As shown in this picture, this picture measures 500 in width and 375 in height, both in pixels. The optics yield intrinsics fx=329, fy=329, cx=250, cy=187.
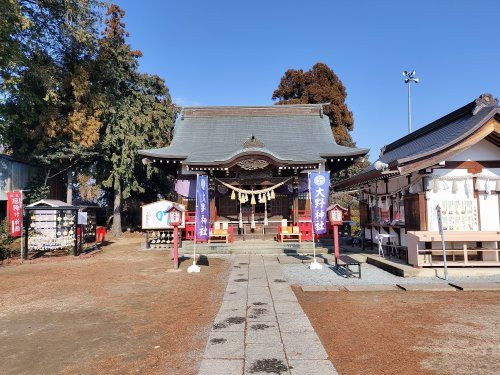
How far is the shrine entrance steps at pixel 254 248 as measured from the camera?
46.5 ft

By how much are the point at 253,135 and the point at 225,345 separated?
1471 centimetres

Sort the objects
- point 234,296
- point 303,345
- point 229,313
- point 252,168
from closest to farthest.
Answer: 1. point 303,345
2. point 229,313
3. point 234,296
4. point 252,168

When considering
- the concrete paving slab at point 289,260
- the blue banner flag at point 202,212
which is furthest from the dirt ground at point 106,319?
the concrete paving slab at point 289,260

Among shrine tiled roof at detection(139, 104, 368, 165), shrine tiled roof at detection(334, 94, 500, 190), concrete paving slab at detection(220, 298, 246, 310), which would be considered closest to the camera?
concrete paving slab at detection(220, 298, 246, 310)

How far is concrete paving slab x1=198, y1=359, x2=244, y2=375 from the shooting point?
3668 millimetres

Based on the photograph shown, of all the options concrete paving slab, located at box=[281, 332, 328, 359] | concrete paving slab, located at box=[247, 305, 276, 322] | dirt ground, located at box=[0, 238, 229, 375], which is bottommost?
dirt ground, located at box=[0, 238, 229, 375]

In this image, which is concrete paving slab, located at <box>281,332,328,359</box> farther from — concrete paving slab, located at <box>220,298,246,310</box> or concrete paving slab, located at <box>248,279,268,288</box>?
concrete paving slab, located at <box>248,279,268,288</box>

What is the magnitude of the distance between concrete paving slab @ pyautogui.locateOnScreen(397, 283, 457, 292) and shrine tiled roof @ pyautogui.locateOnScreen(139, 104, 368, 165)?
902 cm

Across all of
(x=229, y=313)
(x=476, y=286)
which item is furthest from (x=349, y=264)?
(x=229, y=313)

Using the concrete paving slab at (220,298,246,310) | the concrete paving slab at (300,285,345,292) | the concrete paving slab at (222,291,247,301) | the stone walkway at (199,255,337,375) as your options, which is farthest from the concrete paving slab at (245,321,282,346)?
the concrete paving slab at (300,285,345,292)

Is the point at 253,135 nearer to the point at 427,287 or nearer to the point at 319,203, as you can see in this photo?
the point at 319,203

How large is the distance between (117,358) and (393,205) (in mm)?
10868

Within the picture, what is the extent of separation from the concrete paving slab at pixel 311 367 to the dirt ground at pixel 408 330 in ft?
0.42

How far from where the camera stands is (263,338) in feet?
15.3
